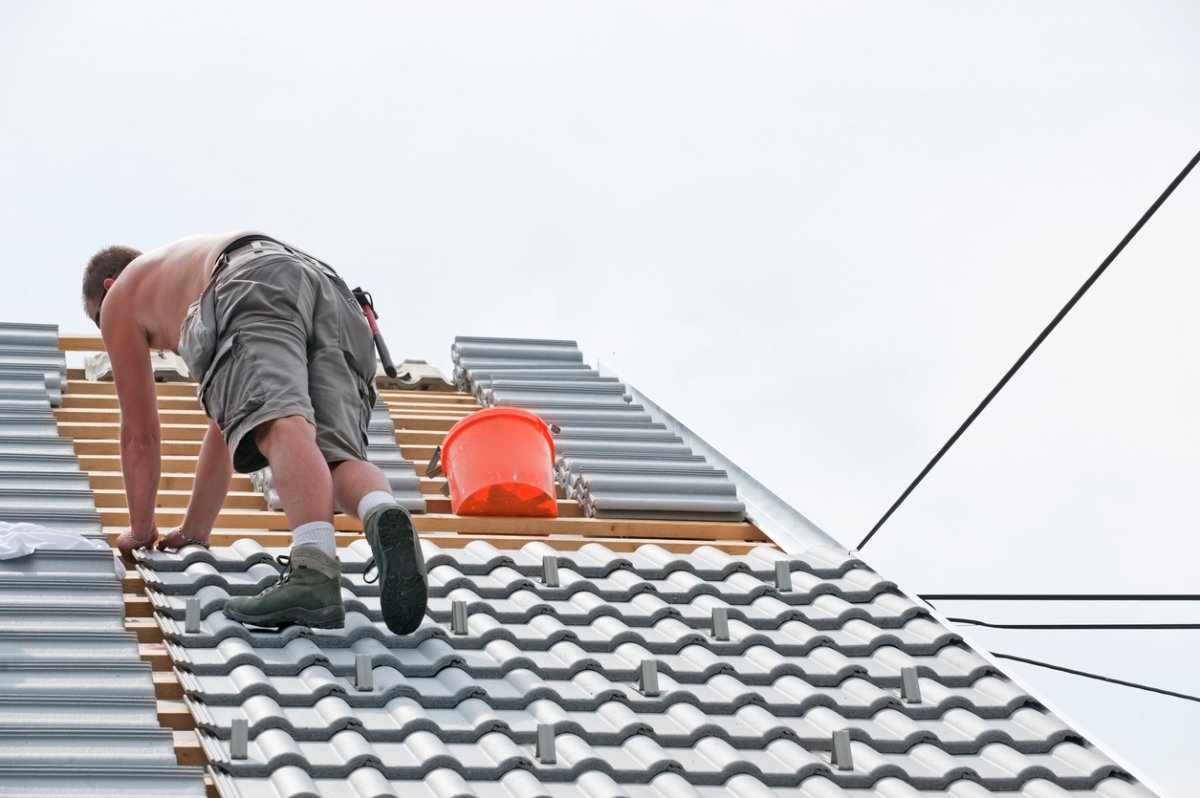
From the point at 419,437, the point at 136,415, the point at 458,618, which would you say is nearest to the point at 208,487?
the point at 136,415

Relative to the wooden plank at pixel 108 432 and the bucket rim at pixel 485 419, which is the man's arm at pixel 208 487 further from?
the wooden plank at pixel 108 432

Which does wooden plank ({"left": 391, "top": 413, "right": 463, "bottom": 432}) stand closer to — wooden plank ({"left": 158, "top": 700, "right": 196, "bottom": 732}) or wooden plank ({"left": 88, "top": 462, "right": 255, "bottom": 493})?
wooden plank ({"left": 88, "top": 462, "right": 255, "bottom": 493})

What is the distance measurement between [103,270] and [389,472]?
1288mm

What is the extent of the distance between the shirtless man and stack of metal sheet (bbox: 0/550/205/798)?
33 cm

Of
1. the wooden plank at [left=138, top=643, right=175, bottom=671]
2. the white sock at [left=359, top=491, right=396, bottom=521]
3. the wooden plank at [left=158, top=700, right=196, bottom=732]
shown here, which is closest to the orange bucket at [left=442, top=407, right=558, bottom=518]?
the white sock at [left=359, top=491, right=396, bottom=521]

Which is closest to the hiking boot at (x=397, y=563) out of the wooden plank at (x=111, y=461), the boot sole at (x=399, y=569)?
the boot sole at (x=399, y=569)

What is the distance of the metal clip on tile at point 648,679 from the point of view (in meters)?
3.79

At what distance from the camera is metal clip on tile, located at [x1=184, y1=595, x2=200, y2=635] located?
3.87 meters

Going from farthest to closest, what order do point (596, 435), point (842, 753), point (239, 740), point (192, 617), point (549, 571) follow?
point (596, 435) < point (549, 571) < point (192, 617) < point (842, 753) < point (239, 740)

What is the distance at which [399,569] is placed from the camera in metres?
3.85

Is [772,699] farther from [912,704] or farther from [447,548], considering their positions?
[447,548]

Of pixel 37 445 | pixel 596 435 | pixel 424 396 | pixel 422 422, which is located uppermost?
pixel 424 396

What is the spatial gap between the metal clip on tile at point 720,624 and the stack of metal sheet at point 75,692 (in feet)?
4.89

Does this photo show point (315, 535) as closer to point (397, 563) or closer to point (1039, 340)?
point (397, 563)
